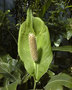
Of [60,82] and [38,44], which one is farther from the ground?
[38,44]

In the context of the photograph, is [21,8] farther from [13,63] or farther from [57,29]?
[13,63]

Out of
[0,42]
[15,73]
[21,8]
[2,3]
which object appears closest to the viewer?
[15,73]

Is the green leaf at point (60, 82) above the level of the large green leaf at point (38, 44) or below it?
below

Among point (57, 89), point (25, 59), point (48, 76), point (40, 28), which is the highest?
point (40, 28)

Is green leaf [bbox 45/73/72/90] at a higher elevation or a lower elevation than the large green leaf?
lower

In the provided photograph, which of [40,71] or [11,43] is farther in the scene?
[11,43]

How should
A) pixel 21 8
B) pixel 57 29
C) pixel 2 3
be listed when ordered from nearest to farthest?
1. pixel 57 29
2. pixel 21 8
3. pixel 2 3

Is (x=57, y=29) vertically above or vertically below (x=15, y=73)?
above

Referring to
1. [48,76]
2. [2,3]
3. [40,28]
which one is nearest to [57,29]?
[48,76]
